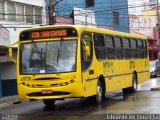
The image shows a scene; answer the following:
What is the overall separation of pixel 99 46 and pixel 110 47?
4.91ft

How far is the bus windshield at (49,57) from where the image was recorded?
51.0 ft

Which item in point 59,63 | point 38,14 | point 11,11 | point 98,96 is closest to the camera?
point 59,63

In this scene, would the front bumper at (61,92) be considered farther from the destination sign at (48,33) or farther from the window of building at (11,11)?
the window of building at (11,11)

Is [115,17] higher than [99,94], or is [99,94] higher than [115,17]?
[115,17]

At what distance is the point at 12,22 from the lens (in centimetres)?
2972

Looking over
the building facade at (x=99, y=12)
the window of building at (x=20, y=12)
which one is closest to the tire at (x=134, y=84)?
the window of building at (x=20, y=12)

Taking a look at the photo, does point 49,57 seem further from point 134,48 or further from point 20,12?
point 20,12

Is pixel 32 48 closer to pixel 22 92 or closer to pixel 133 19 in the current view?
pixel 22 92

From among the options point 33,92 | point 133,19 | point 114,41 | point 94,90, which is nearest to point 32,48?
point 33,92

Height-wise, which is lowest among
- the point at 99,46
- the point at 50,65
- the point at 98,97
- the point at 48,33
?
the point at 98,97

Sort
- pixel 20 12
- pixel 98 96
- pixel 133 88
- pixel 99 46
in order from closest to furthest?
1. pixel 98 96
2. pixel 99 46
3. pixel 133 88
4. pixel 20 12

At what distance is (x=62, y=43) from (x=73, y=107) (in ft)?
8.73

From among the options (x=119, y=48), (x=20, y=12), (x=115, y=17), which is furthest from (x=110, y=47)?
(x=115, y=17)

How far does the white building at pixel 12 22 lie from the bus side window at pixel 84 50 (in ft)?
37.1
